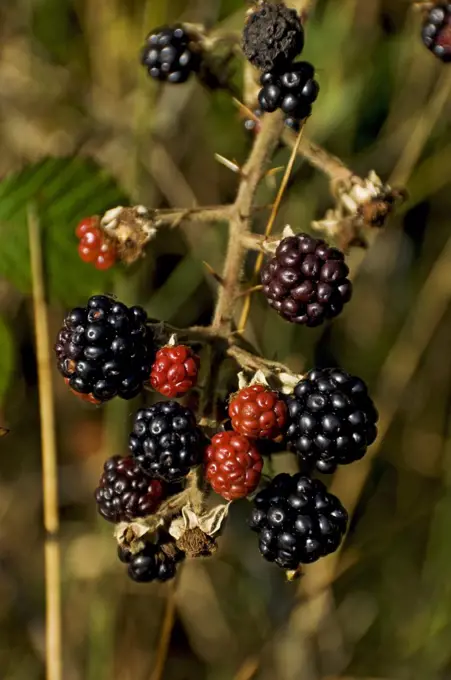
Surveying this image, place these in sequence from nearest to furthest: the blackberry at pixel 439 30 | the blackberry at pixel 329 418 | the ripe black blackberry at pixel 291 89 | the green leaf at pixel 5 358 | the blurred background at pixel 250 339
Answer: the blackberry at pixel 329 418, the ripe black blackberry at pixel 291 89, the blackberry at pixel 439 30, the green leaf at pixel 5 358, the blurred background at pixel 250 339

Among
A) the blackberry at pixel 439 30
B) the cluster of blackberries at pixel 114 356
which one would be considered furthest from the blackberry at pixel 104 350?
the blackberry at pixel 439 30

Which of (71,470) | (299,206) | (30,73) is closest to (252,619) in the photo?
(71,470)

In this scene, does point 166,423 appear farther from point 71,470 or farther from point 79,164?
point 71,470

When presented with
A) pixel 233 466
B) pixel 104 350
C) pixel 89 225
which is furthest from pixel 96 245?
pixel 233 466

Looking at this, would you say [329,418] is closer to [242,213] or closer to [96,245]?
[242,213]

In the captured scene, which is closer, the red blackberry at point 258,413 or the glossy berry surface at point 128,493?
the red blackberry at point 258,413

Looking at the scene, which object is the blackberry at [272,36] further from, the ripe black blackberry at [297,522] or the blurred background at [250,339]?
the blurred background at [250,339]

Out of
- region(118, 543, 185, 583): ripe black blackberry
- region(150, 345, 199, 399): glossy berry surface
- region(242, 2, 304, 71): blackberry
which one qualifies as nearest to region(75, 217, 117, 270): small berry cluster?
region(150, 345, 199, 399): glossy berry surface
